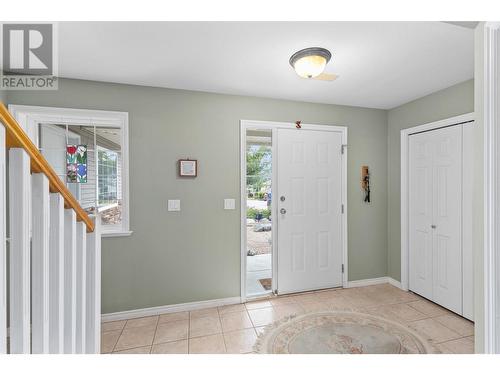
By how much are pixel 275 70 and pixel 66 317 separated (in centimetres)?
223

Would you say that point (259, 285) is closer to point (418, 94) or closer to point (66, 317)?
point (66, 317)

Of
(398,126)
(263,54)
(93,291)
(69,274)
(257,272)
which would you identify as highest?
(263,54)

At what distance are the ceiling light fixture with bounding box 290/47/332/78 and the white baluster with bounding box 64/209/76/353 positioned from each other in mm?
1720

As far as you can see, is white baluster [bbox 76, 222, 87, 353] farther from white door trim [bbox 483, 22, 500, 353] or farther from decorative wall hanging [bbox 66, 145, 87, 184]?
white door trim [bbox 483, 22, 500, 353]

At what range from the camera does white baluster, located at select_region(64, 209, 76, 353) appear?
106 centimetres

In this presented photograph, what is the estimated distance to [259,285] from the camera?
10.8 feet

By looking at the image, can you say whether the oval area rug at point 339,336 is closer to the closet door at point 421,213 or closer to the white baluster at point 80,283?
the closet door at point 421,213

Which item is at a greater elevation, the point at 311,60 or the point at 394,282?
the point at 311,60

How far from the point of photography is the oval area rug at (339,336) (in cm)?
198

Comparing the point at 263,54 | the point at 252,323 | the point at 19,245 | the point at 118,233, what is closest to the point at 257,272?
the point at 252,323

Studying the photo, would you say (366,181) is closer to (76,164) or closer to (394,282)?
(394,282)

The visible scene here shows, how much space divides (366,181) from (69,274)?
324 cm

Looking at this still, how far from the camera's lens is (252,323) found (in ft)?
7.80
